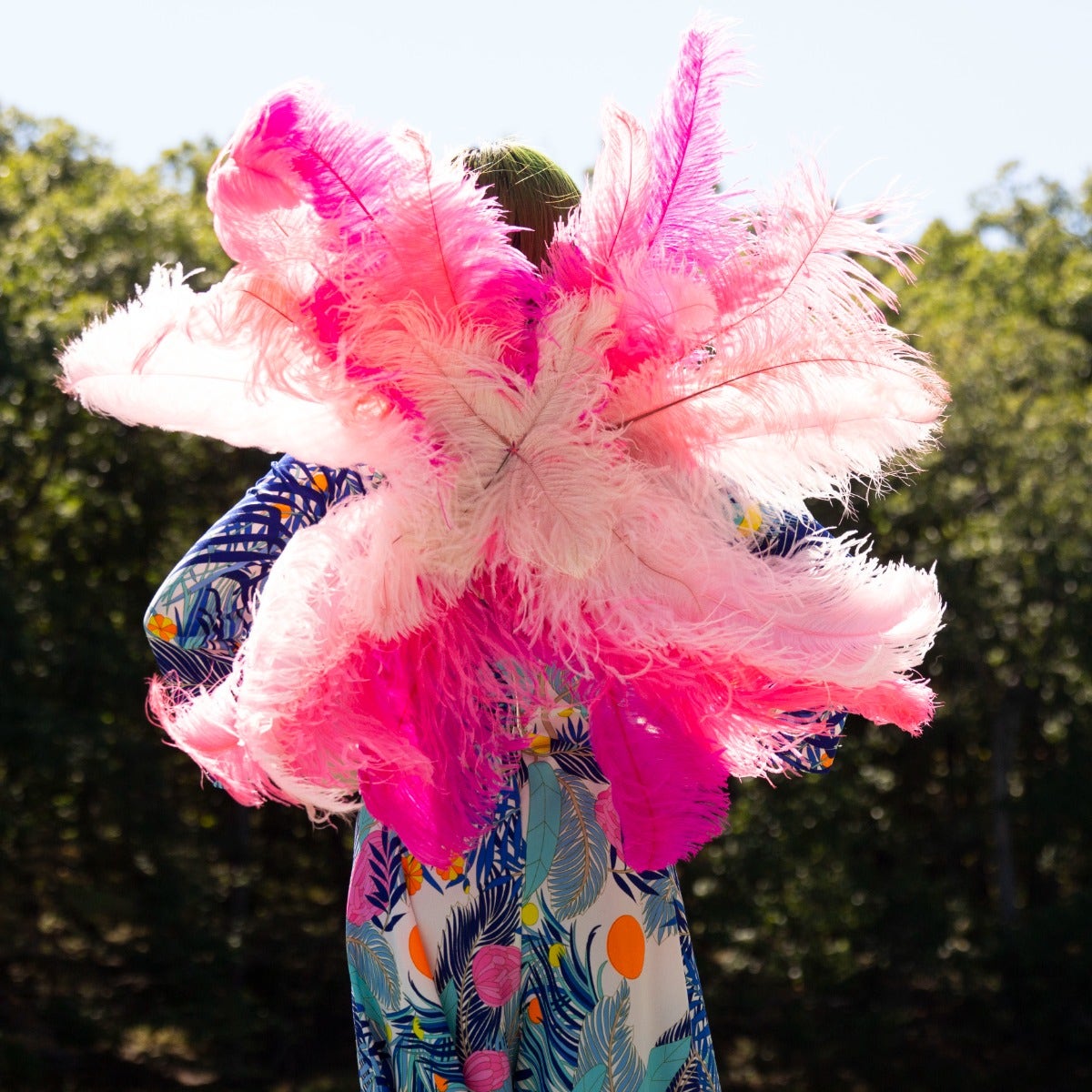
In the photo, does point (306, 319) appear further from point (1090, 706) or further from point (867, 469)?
point (1090, 706)

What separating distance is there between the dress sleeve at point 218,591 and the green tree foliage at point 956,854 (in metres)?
7.13

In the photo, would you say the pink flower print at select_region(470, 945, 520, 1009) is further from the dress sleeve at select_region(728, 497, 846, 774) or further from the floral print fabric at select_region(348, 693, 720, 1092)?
the dress sleeve at select_region(728, 497, 846, 774)

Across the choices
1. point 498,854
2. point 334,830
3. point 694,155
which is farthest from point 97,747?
point 694,155

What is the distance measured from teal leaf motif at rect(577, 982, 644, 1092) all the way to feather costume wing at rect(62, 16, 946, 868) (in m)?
0.25

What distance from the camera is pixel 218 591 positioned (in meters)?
1.71

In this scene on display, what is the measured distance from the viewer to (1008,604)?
29.8ft

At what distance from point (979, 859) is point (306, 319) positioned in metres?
9.57

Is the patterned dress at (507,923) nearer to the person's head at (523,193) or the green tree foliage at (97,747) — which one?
the person's head at (523,193)

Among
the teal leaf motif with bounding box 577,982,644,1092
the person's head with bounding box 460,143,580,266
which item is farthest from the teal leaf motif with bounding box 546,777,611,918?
the person's head with bounding box 460,143,580,266

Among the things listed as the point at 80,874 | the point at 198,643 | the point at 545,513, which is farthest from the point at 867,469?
the point at 80,874

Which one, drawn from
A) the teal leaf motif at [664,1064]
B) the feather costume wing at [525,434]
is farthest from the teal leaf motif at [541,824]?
the teal leaf motif at [664,1064]

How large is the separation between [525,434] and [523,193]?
1.24 feet

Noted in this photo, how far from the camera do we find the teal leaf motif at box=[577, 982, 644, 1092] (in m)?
1.71

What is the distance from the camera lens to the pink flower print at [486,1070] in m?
1.70
